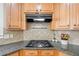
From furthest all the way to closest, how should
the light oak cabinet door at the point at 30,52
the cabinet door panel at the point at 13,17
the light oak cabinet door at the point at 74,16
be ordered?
the cabinet door panel at the point at 13,17 → the light oak cabinet door at the point at 74,16 → the light oak cabinet door at the point at 30,52

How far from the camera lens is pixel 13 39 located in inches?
111

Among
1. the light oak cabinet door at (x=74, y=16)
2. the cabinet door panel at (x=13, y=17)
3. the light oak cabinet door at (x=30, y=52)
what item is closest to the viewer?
the light oak cabinet door at (x=30, y=52)

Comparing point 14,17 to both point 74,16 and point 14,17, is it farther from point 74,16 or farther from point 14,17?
point 74,16

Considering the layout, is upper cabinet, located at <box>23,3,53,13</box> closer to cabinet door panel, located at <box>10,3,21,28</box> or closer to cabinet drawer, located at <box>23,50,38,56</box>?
cabinet door panel, located at <box>10,3,21,28</box>

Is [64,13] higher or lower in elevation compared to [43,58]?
higher

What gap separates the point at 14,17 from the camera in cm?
273

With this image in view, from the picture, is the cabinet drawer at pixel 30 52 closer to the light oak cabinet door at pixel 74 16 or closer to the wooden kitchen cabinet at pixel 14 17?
the wooden kitchen cabinet at pixel 14 17

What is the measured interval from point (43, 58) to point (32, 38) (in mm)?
2581

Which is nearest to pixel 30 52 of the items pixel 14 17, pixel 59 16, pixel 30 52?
pixel 30 52

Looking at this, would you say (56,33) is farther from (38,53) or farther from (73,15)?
(38,53)

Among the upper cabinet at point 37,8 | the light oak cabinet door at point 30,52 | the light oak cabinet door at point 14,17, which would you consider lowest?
the light oak cabinet door at point 30,52

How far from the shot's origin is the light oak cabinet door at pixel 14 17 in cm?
265

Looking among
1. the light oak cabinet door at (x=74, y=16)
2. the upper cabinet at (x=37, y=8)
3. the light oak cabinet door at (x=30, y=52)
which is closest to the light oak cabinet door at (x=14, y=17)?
the upper cabinet at (x=37, y=8)

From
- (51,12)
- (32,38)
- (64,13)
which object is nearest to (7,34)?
(32,38)
